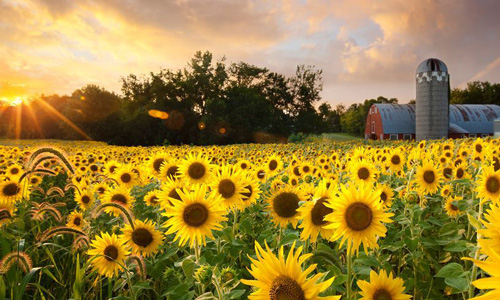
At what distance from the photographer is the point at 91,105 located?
49.1 m

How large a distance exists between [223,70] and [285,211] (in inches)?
1788

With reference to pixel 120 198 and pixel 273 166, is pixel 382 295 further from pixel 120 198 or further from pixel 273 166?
pixel 273 166

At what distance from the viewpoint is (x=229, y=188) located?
11.6ft

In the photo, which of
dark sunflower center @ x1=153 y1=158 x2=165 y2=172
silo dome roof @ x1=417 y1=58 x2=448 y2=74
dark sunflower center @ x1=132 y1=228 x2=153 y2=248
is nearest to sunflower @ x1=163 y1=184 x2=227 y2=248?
dark sunflower center @ x1=132 y1=228 x2=153 y2=248

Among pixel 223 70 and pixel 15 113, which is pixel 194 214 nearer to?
pixel 223 70

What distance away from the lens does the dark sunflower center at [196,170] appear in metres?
4.26

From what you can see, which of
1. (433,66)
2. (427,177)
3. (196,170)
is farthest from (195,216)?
(433,66)

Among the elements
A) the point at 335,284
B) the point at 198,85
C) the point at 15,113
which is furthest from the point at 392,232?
the point at 15,113

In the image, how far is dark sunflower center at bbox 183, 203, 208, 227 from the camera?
2.60m

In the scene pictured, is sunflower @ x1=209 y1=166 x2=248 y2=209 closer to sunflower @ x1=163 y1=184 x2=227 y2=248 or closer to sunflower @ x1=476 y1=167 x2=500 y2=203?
sunflower @ x1=163 y1=184 x2=227 y2=248

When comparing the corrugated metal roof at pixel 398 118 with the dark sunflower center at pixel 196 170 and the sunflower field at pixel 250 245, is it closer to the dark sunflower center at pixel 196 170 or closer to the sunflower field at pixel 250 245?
the sunflower field at pixel 250 245

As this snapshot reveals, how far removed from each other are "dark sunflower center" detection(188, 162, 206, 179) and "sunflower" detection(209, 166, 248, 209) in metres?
0.67

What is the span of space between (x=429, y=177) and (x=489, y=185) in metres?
1.40

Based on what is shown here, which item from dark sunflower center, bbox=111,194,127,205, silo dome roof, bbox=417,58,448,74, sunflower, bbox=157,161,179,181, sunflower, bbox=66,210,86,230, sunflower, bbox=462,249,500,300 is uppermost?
silo dome roof, bbox=417,58,448,74
